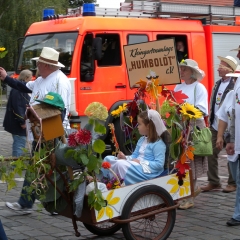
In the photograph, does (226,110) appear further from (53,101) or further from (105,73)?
(105,73)

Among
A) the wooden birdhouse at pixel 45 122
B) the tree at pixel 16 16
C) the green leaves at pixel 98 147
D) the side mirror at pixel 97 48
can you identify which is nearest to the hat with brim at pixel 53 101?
the wooden birdhouse at pixel 45 122

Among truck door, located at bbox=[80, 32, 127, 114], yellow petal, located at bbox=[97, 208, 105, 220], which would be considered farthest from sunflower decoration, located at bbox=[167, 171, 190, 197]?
truck door, located at bbox=[80, 32, 127, 114]

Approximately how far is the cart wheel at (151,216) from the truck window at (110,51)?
19.0 ft

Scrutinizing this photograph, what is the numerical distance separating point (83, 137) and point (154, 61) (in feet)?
6.35

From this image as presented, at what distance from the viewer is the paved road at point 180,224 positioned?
6074mm

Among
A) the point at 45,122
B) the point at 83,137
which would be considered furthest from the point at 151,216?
the point at 45,122

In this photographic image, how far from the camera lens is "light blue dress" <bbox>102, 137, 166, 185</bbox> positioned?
19.3 ft

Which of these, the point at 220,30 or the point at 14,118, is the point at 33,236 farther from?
the point at 220,30

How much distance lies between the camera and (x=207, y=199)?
781 cm

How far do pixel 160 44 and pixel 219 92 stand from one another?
209 centimetres

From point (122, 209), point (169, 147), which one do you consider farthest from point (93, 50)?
point (122, 209)

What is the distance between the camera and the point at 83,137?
200 inches

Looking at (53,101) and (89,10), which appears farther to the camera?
(89,10)

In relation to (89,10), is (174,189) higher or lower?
lower
